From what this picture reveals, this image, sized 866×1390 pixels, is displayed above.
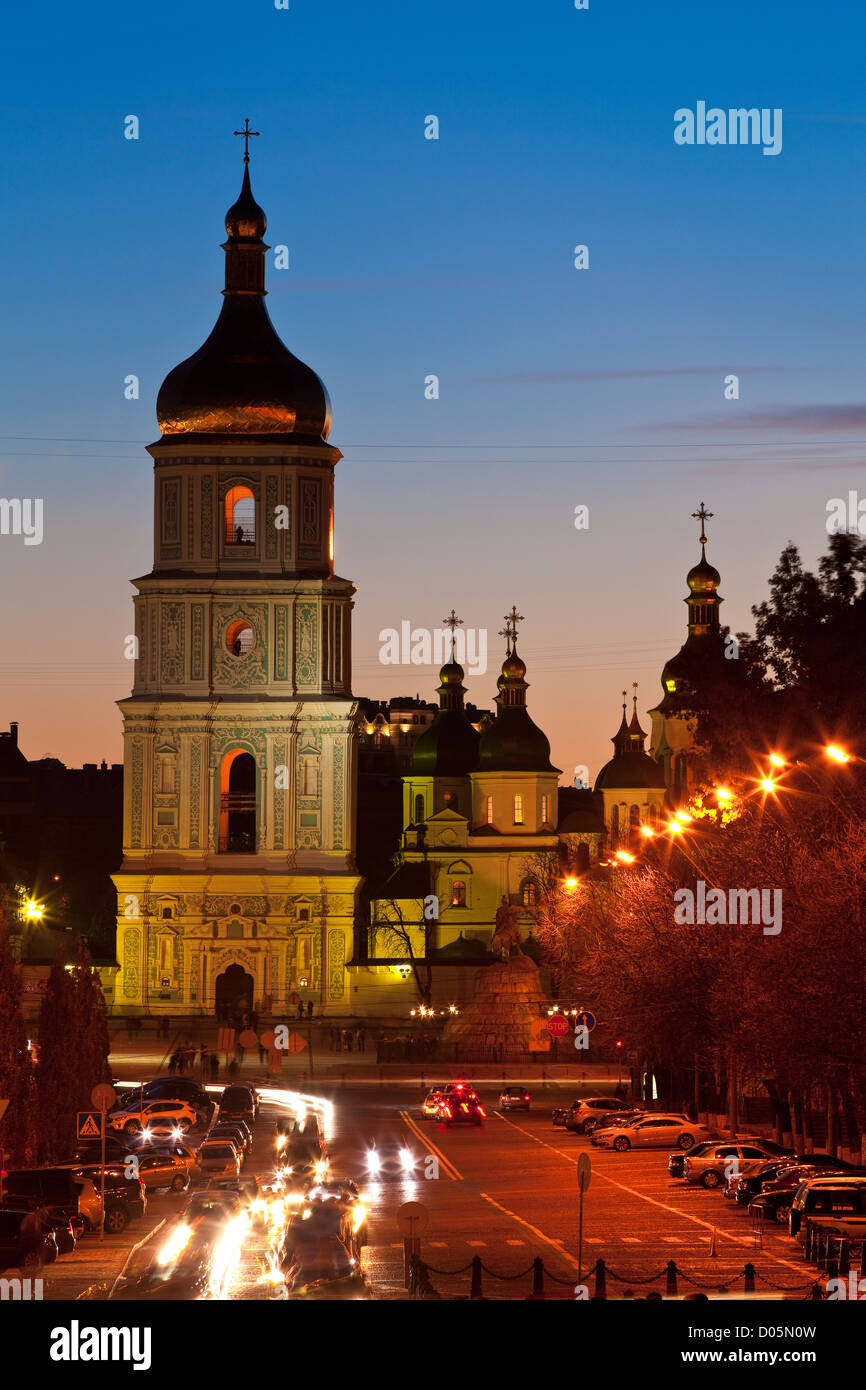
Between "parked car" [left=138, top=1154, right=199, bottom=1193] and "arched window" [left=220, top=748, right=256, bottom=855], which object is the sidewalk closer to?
"arched window" [left=220, top=748, right=256, bottom=855]

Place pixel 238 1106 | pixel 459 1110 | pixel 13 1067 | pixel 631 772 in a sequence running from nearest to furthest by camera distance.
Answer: pixel 13 1067
pixel 238 1106
pixel 459 1110
pixel 631 772

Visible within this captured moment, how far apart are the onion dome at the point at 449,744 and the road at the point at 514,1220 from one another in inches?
3285

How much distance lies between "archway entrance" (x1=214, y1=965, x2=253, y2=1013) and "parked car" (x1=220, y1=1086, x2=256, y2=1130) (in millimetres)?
49261

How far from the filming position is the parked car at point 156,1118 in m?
56.5

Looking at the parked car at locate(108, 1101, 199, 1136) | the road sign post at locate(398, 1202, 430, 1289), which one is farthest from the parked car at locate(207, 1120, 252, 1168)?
the road sign post at locate(398, 1202, 430, 1289)

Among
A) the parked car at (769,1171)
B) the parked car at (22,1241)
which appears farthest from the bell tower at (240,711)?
the parked car at (22,1241)

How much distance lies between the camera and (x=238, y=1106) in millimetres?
63594

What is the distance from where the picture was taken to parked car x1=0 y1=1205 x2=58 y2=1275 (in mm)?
35062

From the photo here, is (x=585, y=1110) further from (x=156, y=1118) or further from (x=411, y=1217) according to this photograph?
(x=411, y=1217)

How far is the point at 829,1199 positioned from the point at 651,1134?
20.2m

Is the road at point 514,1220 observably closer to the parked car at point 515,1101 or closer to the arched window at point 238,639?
the parked car at point 515,1101

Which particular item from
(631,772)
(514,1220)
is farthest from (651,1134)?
(631,772)

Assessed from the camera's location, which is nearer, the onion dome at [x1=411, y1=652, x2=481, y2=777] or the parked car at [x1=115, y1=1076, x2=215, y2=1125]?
the parked car at [x1=115, y1=1076, x2=215, y2=1125]

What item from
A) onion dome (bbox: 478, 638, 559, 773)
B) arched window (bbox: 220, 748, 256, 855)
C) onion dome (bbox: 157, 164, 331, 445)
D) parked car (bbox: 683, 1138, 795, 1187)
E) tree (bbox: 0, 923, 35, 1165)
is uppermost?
onion dome (bbox: 157, 164, 331, 445)
